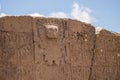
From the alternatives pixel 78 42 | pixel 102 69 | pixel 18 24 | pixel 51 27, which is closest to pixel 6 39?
pixel 18 24

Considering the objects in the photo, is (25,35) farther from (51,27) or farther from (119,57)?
(119,57)

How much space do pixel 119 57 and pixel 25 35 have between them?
115 inches

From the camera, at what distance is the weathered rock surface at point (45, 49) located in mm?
10273

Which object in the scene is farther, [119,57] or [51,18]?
[119,57]

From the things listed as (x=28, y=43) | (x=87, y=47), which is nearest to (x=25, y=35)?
(x=28, y=43)

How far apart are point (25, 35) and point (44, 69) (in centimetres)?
103

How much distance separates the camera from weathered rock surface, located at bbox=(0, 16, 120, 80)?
33.7ft

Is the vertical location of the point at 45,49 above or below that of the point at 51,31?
below

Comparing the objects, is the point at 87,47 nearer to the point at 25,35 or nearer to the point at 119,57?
the point at 119,57

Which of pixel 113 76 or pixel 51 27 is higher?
pixel 51 27

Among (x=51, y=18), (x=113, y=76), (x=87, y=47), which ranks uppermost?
(x=51, y=18)

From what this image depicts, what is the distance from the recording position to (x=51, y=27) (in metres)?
10.4

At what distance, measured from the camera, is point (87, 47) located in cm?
1098

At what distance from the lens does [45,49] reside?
34.1ft
